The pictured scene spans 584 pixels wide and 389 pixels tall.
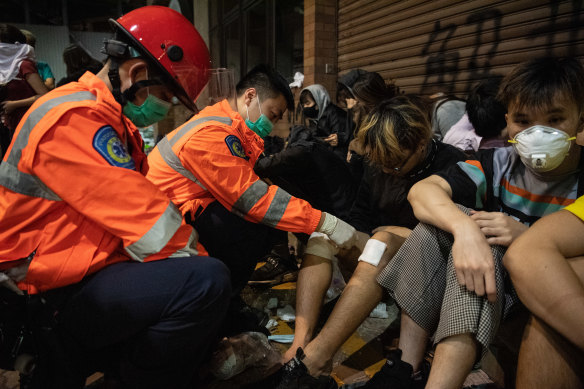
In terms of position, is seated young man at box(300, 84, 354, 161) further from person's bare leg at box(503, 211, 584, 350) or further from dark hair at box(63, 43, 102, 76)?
person's bare leg at box(503, 211, 584, 350)

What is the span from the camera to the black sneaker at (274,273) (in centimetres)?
300

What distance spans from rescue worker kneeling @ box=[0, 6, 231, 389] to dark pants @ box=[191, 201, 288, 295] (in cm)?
51

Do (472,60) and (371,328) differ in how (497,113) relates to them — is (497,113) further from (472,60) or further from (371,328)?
(371,328)

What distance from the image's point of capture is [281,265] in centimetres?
311

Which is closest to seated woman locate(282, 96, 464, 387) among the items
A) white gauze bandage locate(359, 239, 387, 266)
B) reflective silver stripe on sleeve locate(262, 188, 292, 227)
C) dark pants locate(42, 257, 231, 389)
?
white gauze bandage locate(359, 239, 387, 266)

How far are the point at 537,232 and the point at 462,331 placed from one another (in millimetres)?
434

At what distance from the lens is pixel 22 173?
131cm

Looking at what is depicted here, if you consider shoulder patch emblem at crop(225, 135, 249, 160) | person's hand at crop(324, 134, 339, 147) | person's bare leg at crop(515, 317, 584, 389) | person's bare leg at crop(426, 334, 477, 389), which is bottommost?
person's bare leg at crop(426, 334, 477, 389)

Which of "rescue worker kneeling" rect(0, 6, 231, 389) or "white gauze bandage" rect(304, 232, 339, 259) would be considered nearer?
"rescue worker kneeling" rect(0, 6, 231, 389)

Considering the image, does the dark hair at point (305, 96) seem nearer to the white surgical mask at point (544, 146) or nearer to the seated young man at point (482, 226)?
the seated young man at point (482, 226)

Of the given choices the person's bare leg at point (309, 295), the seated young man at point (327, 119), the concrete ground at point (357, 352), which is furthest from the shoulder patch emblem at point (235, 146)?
the seated young man at point (327, 119)

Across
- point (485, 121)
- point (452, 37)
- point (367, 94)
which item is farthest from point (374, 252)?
point (452, 37)

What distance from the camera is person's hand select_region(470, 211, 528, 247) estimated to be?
1.46 metres

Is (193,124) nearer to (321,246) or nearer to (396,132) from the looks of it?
(321,246)
